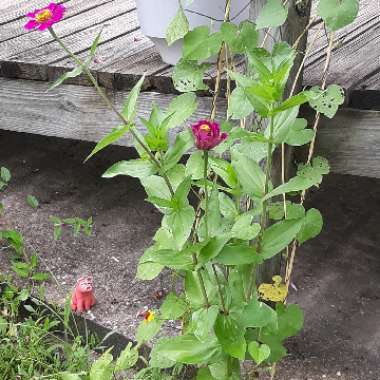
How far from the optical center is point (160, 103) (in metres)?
1.95

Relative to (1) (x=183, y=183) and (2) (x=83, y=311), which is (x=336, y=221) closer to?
(2) (x=83, y=311)

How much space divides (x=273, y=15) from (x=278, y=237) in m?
0.42

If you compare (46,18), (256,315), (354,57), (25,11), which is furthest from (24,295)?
(25,11)

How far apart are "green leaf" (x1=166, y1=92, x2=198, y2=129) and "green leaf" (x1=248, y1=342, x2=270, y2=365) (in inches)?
17.5

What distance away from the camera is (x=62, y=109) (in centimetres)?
218

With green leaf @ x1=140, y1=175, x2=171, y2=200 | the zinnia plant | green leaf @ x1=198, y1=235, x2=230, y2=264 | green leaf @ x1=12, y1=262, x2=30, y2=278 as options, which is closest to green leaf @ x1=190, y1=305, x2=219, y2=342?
the zinnia plant

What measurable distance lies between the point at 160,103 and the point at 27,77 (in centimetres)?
51

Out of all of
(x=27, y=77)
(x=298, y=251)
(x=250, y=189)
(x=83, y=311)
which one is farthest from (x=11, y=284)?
(x=250, y=189)

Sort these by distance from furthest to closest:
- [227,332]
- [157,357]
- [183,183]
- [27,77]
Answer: [27,77], [157,357], [227,332], [183,183]

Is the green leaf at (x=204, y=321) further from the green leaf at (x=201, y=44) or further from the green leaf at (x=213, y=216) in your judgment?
the green leaf at (x=201, y=44)

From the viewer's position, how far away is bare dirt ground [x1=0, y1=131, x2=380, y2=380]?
183 centimetres

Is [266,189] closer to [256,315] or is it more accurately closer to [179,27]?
[256,315]

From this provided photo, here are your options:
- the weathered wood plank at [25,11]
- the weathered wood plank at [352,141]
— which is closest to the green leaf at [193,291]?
the weathered wood plank at [352,141]

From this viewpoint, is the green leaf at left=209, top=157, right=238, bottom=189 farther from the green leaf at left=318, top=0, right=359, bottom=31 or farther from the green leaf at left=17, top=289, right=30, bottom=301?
the green leaf at left=17, top=289, right=30, bottom=301
